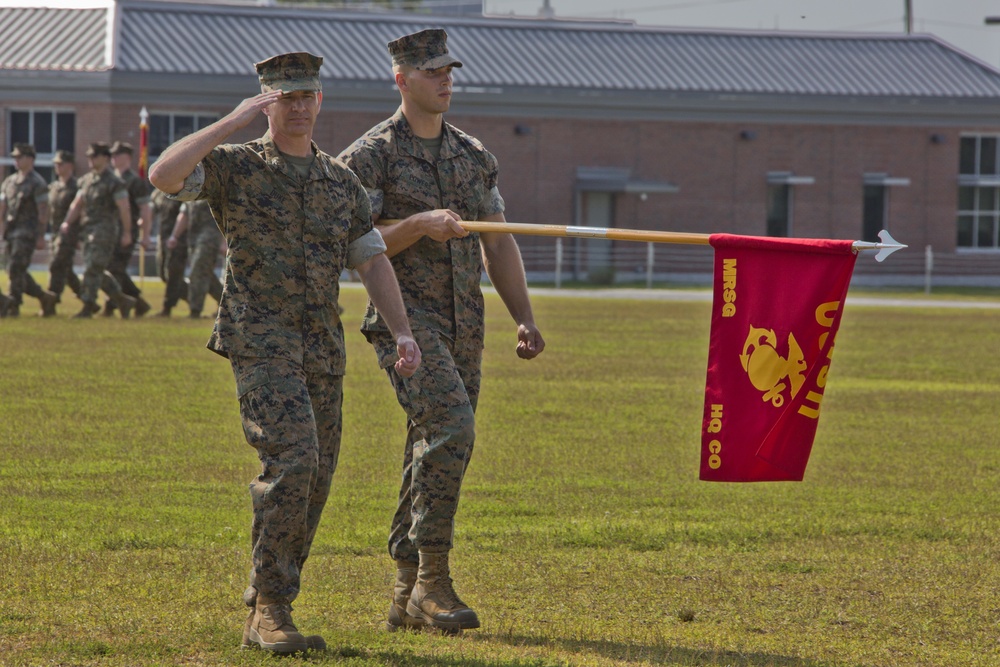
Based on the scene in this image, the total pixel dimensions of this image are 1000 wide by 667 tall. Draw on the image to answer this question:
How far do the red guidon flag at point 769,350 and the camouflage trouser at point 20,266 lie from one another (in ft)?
61.0

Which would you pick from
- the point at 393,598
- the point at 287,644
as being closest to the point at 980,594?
the point at 393,598

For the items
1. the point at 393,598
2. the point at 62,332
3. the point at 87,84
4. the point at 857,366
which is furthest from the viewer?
the point at 87,84

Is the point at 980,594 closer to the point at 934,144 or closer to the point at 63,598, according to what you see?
the point at 63,598

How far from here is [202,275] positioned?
888 inches

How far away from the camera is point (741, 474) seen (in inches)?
240

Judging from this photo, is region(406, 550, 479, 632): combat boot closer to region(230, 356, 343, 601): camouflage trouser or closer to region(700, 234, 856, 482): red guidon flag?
region(230, 356, 343, 601): camouflage trouser

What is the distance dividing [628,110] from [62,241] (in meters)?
28.6

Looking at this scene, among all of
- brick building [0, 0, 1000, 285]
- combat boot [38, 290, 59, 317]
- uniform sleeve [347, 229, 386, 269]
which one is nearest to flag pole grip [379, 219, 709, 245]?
uniform sleeve [347, 229, 386, 269]

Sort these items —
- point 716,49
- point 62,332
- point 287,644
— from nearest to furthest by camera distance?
point 287,644 < point 62,332 < point 716,49

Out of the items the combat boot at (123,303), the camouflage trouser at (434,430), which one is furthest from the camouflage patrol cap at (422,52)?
the combat boot at (123,303)

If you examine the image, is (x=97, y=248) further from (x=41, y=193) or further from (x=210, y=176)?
(x=210, y=176)

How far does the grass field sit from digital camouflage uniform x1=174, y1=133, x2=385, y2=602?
1.64 feet

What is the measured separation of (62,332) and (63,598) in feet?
48.2

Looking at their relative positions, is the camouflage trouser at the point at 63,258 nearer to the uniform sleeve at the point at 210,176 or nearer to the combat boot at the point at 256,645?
the uniform sleeve at the point at 210,176
